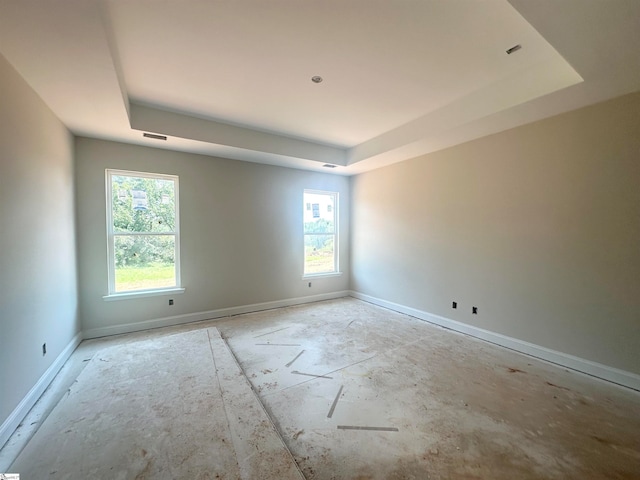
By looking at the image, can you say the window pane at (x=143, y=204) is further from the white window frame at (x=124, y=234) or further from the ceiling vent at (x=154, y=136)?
the ceiling vent at (x=154, y=136)

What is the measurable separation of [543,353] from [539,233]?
139 centimetres

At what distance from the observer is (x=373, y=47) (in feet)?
7.28

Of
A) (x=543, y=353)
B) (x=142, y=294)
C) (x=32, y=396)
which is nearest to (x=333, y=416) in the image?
(x=32, y=396)

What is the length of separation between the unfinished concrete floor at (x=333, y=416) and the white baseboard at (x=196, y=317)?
1.44ft

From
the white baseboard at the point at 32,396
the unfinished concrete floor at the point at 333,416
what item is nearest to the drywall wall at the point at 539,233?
the unfinished concrete floor at the point at 333,416

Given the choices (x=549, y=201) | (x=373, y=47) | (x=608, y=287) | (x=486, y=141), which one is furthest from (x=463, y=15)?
(x=608, y=287)

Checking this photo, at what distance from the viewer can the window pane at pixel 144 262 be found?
3756 millimetres

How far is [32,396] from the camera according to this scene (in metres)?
2.17

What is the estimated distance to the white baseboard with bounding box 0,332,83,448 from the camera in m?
1.80

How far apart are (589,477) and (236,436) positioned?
7.15 feet

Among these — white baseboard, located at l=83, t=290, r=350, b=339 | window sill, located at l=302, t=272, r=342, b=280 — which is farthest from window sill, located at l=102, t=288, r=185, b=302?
window sill, located at l=302, t=272, r=342, b=280

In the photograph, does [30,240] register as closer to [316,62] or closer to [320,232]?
[316,62]

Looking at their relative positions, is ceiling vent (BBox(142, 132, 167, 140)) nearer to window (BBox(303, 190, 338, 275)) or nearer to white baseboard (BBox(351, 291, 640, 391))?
window (BBox(303, 190, 338, 275))

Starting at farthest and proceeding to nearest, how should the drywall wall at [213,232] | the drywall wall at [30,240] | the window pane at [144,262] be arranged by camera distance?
the window pane at [144,262] → the drywall wall at [213,232] → the drywall wall at [30,240]
